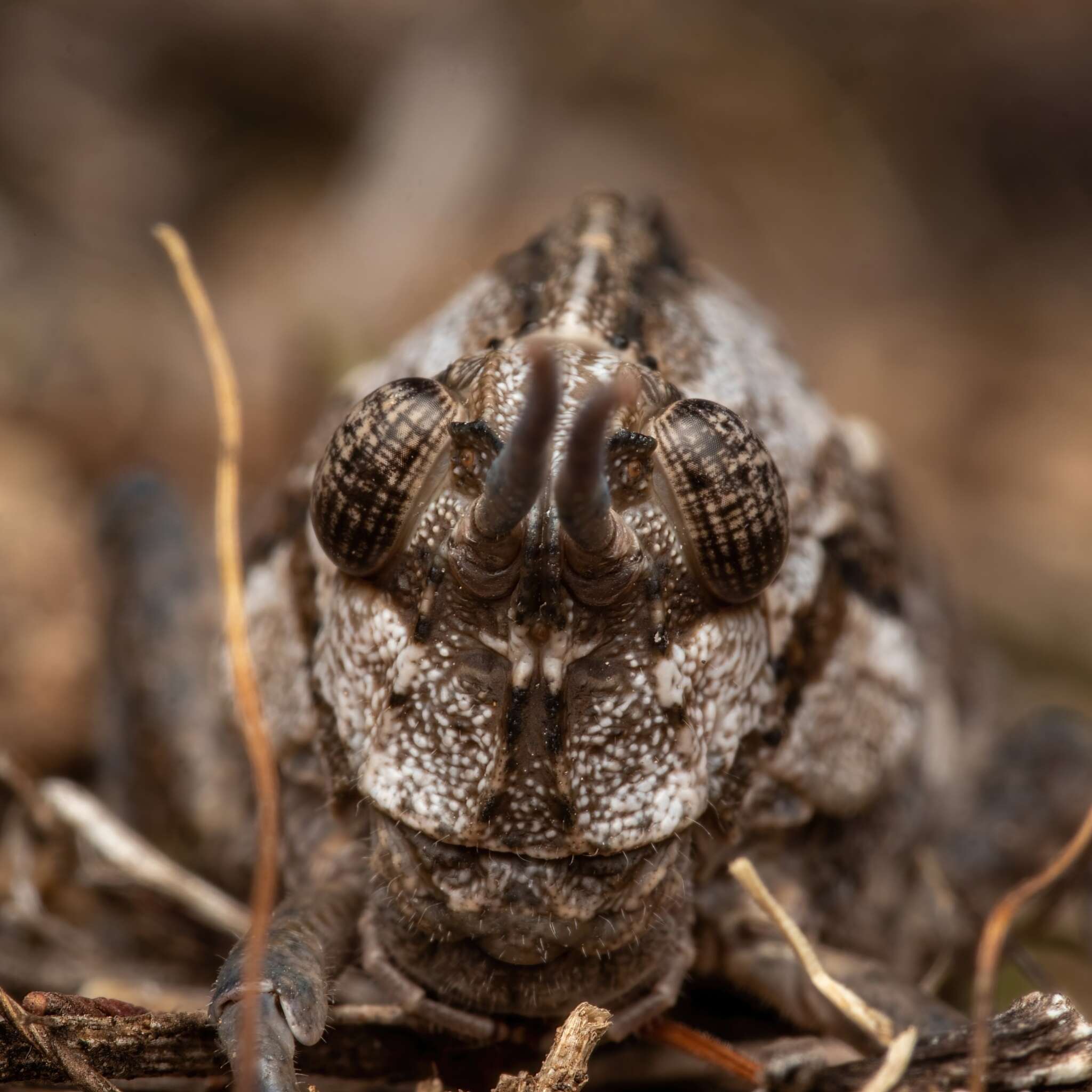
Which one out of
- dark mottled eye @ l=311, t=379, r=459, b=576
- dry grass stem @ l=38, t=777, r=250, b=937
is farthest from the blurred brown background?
dark mottled eye @ l=311, t=379, r=459, b=576

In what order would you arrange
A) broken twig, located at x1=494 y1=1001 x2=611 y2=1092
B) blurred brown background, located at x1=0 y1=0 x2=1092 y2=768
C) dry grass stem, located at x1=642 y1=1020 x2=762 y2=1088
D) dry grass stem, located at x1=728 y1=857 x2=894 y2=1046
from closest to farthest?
broken twig, located at x1=494 y1=1001 x2=611 y2=1092 → dry grass stem, located at x1=728 y1=857 x2=894 y2=1046 → dry grass stem, located at x1=642 y1=1020 x2=762 y2=1088 → blurred brown background, located at x1=0 y1=0 x2=1092 y2=768

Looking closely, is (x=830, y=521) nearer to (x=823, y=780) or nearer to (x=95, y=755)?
(x=823, y=780)

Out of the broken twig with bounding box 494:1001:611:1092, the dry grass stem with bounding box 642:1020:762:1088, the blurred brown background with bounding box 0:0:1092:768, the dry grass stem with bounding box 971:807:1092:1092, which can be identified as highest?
the blurred brown background with bounding box 0:0:1092:768

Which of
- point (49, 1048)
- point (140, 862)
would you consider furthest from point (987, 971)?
point (140, 862)

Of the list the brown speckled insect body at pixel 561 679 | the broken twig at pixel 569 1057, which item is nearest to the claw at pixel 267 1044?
the brown speckled insect body at pixel 561 679

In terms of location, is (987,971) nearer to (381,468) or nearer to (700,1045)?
(700,1045)

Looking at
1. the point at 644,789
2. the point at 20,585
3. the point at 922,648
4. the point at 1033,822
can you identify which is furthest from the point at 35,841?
the point at 1033,822

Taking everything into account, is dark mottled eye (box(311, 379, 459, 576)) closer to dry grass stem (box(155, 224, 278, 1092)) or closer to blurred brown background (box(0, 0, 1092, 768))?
dry grass stem (box(155, 224, 278, 1092))

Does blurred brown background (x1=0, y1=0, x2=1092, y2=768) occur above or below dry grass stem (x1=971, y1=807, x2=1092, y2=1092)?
above
